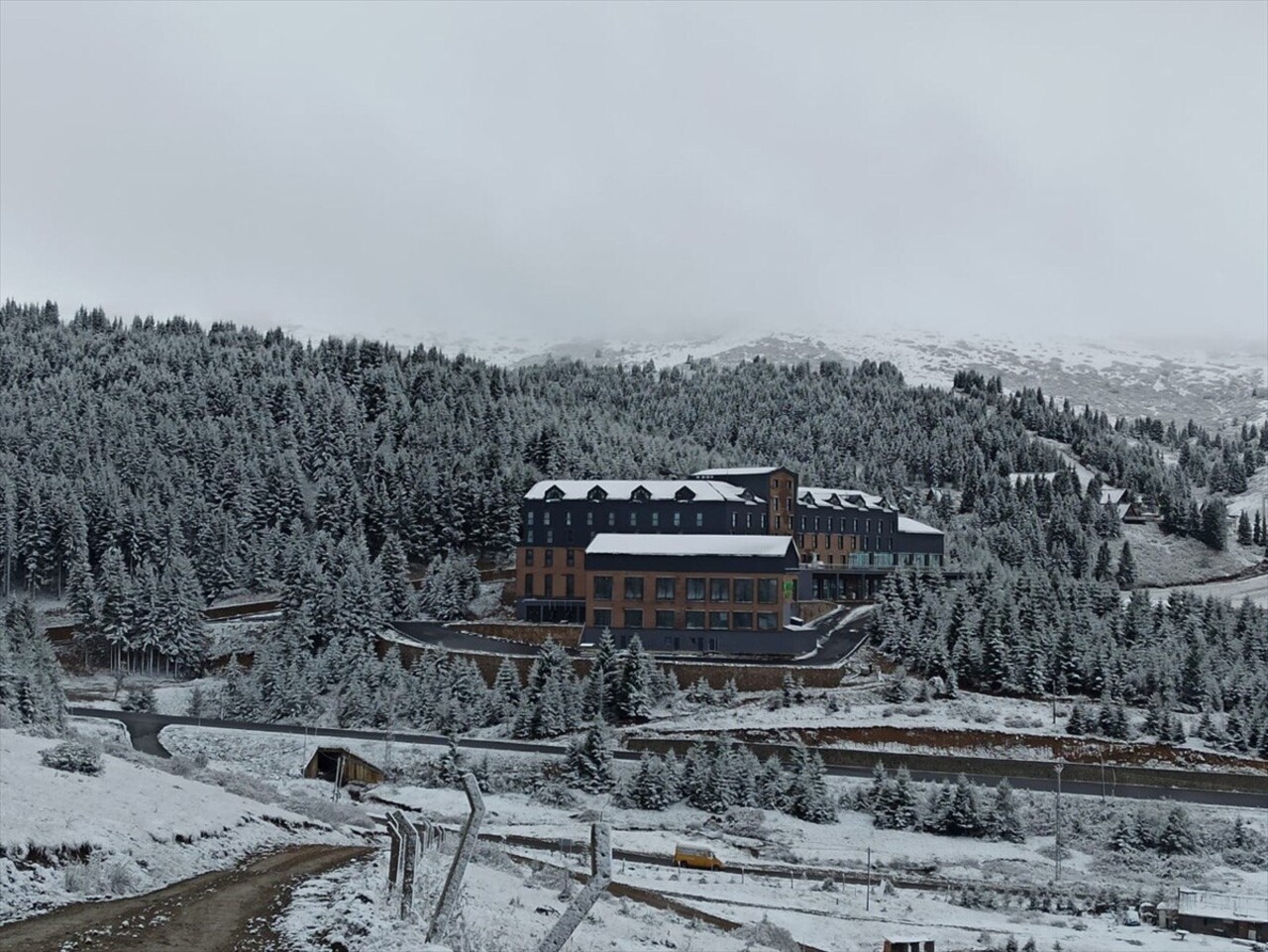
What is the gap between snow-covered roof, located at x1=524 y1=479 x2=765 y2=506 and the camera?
311ft

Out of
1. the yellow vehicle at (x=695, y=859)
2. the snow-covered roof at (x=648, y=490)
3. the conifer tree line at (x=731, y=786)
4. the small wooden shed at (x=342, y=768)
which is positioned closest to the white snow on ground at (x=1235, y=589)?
the snow-covered roof at (x=648, y=490)

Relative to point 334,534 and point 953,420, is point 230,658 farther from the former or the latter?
point 953,420

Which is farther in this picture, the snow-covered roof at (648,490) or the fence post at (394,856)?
A: the snow-covered roof at (648,490)

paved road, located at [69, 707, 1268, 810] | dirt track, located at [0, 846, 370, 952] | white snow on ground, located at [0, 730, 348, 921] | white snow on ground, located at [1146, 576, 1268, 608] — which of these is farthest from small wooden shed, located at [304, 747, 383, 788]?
white snow on ground, located at [1146, 576, 1268, 608]

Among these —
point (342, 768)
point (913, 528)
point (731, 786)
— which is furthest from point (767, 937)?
point (913, 528)

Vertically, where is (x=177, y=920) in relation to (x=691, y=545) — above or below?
below

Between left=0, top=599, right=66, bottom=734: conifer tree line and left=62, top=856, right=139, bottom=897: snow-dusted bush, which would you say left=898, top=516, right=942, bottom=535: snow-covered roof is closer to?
left=0, top=599, right=66, bottom=734: conifer tree line

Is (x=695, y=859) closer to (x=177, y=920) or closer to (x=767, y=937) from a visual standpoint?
(x=767, y=937)

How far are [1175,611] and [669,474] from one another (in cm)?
6297

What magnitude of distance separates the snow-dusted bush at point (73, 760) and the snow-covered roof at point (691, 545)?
188 ft

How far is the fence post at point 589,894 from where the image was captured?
33.2 feet

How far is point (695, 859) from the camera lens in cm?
4488

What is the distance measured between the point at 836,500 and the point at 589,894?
104245 millimetres

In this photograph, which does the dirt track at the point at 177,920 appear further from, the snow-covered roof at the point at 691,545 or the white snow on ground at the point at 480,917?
the snow-covered roof at the point at 691,545
